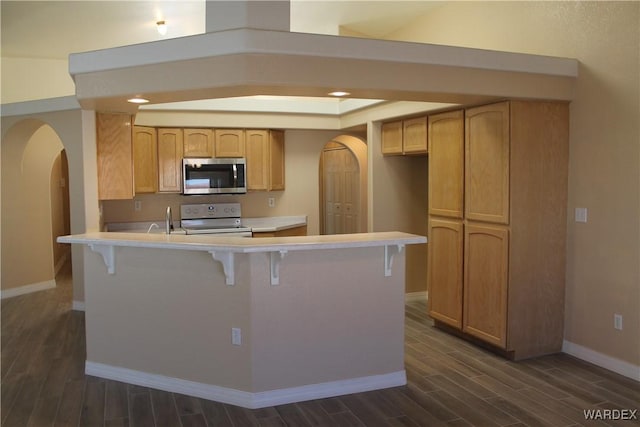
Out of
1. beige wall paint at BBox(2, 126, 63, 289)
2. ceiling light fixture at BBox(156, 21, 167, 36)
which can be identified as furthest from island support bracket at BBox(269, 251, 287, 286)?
beige wall paint at BBox(2, 126, 63, 289)

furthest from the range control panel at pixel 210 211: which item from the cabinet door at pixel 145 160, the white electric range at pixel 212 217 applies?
the cabinet door at pixel 145 160

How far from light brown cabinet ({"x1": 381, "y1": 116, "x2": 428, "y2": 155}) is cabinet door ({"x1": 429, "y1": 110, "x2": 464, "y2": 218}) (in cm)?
17

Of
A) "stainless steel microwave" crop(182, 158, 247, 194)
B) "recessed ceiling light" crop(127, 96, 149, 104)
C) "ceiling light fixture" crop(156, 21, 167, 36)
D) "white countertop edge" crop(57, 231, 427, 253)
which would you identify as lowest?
"white countertop edge" crop(57, 231, 427, 253)

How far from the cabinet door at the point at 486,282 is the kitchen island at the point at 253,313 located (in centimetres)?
99

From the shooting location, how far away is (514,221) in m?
3.91

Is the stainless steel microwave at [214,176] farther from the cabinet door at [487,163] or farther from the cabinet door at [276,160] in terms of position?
the cabinet door at [487,163]

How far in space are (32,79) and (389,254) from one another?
536 cm

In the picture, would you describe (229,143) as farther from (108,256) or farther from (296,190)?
(108,256)

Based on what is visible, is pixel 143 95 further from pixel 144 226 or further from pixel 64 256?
pixel 64 256

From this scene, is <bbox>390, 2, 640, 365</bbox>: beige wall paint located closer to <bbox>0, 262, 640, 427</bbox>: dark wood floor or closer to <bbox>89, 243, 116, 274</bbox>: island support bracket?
<bbox>0, 262, 640, 427</bbox>: dark wood floor

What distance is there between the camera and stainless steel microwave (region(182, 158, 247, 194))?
6230 millimetres

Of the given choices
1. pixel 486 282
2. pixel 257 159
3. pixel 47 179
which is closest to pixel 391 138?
pixel 257 159

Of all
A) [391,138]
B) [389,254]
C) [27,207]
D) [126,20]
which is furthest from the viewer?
[27,207]

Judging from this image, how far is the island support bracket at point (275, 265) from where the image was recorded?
3168mm
